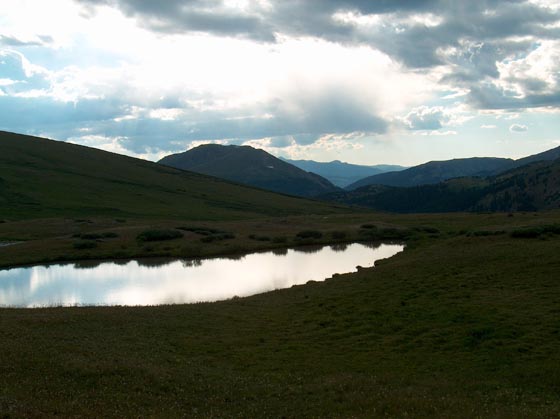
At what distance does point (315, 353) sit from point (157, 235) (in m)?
68.3

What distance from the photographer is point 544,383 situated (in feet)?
65.9

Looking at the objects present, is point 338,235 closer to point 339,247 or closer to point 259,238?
point 339,247

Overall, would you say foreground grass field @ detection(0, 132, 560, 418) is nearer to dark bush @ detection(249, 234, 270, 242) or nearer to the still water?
the still water

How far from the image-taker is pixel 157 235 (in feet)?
298

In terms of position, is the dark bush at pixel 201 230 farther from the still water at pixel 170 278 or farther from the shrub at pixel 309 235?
the still water at pixel 170 278

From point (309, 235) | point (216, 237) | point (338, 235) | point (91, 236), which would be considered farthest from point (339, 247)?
point (91, 236)

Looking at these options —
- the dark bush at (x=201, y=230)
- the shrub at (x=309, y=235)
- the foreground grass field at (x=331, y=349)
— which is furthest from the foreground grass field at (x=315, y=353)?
the dark bush at (x=201, y=230)

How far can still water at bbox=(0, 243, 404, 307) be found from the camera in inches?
2075

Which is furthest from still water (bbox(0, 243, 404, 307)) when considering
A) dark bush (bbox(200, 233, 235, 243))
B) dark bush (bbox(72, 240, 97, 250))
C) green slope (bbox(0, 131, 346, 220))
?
green slope (bbox(0, 131, 346, 220))

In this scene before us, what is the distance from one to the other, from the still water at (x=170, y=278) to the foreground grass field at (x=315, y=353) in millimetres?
12309

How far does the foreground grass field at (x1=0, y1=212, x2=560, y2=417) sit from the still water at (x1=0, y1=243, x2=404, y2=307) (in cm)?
1231

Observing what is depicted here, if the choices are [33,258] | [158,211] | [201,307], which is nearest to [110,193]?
[158,211]

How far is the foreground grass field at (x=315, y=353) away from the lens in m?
18.3

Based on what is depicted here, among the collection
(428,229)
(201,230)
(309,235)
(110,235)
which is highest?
(110,235)
